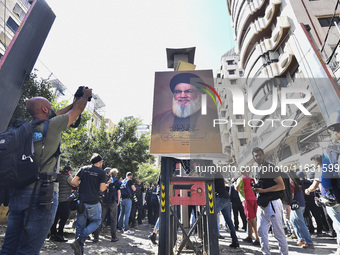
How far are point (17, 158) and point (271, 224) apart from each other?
3.88m

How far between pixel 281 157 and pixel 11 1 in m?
32.7

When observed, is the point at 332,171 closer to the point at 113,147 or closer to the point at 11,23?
the point at 113,147

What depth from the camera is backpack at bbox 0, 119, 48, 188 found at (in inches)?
65.1

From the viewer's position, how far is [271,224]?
133 inches

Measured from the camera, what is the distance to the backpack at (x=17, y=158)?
65.1 inches

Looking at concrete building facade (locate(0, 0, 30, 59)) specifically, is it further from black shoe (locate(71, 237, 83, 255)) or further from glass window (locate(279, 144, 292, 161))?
glass window (locate(279, 144, 292, 161))

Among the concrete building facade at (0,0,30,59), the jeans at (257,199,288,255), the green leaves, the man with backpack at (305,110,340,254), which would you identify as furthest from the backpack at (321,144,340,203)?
the concrete building facade at (0,0,30,59)

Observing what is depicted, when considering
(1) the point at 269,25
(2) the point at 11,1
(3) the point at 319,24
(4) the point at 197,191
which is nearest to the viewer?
(4) the point at 197,191

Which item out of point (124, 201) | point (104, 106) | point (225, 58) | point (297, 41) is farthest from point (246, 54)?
point (104, 106)

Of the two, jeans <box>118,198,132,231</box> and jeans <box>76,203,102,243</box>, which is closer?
jeans <box>76,203,102,243</box>

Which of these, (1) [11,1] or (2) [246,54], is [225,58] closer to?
(2) [246,54]

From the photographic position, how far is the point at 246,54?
2705 centimetres

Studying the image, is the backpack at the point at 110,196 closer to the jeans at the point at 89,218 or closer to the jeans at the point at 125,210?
the jeans at the point at 125,210

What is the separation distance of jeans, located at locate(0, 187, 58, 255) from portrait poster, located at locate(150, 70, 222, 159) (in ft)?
5.58
